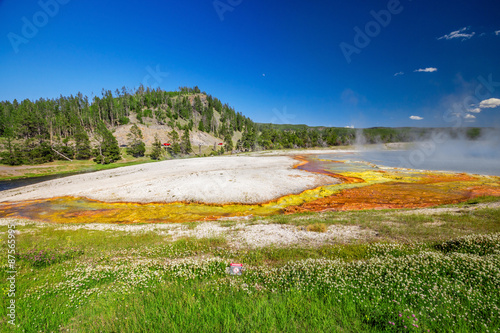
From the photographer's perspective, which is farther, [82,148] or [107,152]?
[82,148]

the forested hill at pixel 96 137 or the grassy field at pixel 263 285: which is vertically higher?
the forested hill at pixel 96 137

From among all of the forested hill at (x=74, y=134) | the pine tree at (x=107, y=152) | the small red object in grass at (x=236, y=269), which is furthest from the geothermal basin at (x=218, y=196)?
the forested hill at (x=74, y=134)

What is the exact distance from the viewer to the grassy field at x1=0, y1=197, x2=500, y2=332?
4.76 meters

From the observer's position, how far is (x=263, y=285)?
685cm

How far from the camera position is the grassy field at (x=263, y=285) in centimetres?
476

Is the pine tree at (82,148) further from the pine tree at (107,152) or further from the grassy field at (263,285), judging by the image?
the grassy field at (263,285)

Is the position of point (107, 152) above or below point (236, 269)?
above

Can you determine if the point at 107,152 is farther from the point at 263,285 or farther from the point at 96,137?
the point at 263,285

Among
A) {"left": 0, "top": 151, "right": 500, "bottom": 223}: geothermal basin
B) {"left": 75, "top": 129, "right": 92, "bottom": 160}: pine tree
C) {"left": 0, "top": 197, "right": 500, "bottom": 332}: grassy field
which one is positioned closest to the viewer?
{"left": 0, "top": 197, "right": 500, "bottom": 332}: grassy field

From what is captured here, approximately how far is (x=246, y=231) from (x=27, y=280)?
1063cm

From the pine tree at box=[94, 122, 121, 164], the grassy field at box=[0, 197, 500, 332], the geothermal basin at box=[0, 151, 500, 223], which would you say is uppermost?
the pine tree at box=[94, 122, 121, 164]

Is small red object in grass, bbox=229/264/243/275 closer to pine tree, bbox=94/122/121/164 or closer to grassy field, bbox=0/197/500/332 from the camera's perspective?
grassy field, bbox=0/197/500/332

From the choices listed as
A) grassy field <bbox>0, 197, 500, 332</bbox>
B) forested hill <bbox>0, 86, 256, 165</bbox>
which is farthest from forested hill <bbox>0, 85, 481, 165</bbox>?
grassy field <bbox>0, 197, 500, 332</bbox>

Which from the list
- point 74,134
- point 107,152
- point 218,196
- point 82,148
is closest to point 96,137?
point 74,134
